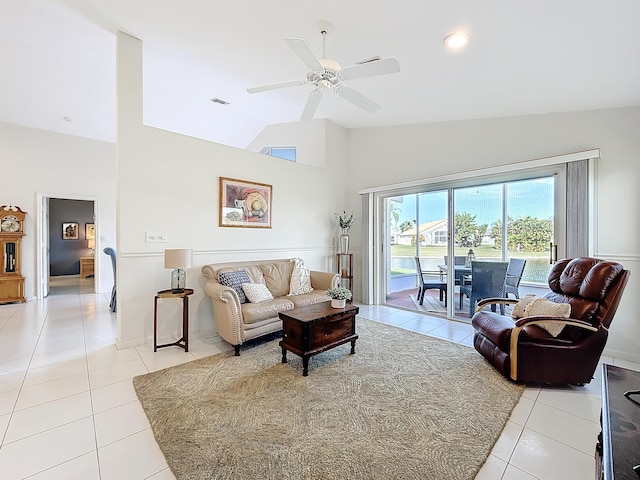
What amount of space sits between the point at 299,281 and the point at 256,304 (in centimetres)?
99

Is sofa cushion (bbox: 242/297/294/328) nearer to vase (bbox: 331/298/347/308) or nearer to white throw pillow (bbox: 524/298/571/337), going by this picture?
vase (bbox: 331/298/347/308)

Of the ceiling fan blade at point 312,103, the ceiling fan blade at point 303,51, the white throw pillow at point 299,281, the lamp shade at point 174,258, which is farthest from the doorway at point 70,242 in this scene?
the ceiling fan blade at point 303,51

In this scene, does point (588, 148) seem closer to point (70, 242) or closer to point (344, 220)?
point (344, 220)

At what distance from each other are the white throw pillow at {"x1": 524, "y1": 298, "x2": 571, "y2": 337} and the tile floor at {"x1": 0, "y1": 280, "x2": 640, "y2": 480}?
525 millimetres

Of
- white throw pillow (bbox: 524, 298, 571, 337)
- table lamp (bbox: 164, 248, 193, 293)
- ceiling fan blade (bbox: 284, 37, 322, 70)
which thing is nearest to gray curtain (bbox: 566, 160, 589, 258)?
white throw pillow (bbox: 524, 298, 571, 337)

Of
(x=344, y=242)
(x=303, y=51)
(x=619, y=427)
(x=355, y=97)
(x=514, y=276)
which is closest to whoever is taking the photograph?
(x=619, y=427)

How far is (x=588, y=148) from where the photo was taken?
3268 millimetres

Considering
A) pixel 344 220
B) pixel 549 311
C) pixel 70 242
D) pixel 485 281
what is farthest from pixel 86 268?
pixel 549 311

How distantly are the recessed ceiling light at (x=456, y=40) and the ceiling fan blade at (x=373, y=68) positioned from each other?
0.72 m

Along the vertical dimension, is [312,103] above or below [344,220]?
above

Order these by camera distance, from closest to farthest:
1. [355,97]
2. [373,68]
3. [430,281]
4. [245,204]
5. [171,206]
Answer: [373,68] < [355,97] < [171,206] < [245,204] < [430,281]

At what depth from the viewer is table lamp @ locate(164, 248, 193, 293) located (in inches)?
126

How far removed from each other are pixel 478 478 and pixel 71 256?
11.5 metres

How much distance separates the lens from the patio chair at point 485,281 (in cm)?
414
